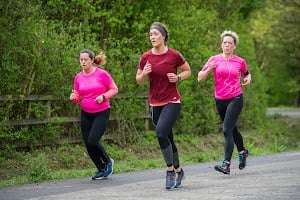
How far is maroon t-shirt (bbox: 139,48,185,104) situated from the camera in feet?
30.6

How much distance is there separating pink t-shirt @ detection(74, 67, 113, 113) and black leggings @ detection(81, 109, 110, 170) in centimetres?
10

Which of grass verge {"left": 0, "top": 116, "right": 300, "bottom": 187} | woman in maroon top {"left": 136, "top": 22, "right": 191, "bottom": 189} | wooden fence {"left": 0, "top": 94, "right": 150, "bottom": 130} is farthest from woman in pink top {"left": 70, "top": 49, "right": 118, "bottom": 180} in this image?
wooden fence {"left": 0, "top": 94, "right": 150, "bottom": 130}

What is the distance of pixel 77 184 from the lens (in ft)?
34.2

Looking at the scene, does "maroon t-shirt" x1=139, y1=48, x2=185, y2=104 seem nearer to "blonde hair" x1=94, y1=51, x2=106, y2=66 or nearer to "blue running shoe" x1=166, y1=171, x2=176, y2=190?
"blue running shoe" x1=166, y1=171, x2=176, y2=190

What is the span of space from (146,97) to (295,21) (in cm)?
1822

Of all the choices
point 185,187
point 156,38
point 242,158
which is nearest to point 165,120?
point 185,187

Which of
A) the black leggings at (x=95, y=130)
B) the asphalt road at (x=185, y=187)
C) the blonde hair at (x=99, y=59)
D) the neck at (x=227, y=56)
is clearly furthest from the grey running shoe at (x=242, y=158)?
the blonde hair at (x=99, y=59)

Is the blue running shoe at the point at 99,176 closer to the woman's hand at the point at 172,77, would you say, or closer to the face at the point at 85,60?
the face at the point at 85,60

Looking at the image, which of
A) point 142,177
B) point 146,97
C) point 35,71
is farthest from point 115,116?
point 142,177

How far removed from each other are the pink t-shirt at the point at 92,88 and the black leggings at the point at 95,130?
0.32 feet

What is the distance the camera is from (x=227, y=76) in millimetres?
10891

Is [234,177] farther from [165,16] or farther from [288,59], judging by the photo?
[288,59]

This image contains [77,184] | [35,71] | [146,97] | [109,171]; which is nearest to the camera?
[77,184]

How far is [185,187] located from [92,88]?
2.36 m
